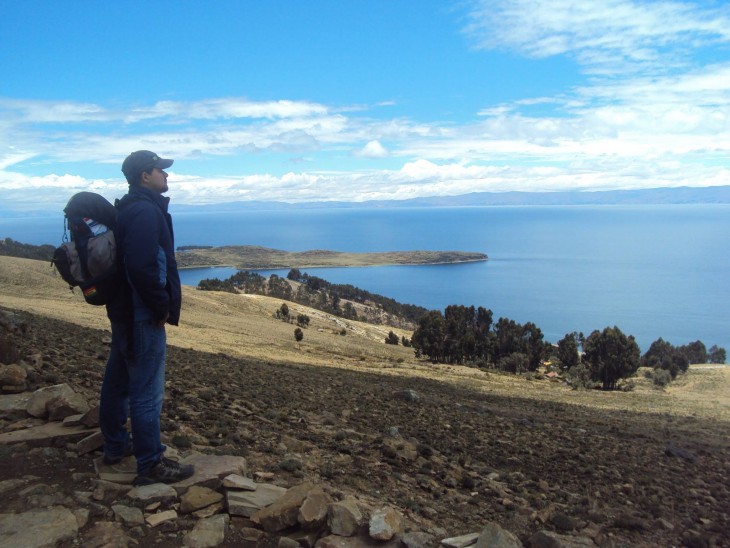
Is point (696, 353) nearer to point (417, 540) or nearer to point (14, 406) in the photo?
point (417, 540)

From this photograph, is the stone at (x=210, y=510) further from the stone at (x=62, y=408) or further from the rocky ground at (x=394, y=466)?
the stone at (x=62, y=408)

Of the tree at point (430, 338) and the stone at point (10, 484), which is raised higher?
the stone at point (10, 484)

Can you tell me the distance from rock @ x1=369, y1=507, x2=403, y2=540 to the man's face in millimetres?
3064

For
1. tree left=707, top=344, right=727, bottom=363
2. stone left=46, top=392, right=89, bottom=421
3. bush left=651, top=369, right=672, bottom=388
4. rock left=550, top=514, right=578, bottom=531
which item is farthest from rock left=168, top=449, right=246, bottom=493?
tree left=707, top=344, right=727, bottom=363

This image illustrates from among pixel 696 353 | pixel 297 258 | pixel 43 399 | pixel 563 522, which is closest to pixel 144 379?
pixel 43 399

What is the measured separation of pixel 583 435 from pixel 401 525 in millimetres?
7795

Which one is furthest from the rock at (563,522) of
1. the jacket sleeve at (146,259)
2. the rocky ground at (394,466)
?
the jacket sleeve at (146,259)

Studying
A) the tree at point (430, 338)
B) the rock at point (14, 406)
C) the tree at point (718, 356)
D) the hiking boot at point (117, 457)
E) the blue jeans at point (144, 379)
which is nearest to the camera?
the blue jeans at point (144, 379)

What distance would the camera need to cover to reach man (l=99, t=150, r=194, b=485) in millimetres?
4082

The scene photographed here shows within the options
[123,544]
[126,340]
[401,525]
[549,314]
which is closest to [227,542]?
[123,544]

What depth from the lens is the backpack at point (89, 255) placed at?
4129 millimetres

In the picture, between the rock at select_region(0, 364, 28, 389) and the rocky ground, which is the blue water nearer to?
the rocky ground

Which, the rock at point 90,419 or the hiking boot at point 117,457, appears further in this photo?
the rock at point 90,419

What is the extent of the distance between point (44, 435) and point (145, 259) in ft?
7.77
